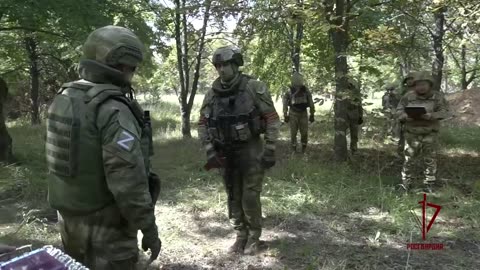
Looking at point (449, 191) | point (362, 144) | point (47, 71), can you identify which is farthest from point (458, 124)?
point (47, 71)

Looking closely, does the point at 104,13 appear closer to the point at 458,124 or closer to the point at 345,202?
the point at 345,202

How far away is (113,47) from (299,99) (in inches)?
290

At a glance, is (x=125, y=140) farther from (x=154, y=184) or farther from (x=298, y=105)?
(x=298, y=105)

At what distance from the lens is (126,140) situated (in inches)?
81.1

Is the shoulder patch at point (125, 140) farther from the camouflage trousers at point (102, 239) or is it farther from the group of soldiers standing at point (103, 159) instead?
the camouflage trousers at point (102, 239)

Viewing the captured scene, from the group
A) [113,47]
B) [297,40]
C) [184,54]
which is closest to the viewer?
[113,47]

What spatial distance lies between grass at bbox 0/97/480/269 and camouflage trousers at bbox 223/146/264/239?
1.05 feet

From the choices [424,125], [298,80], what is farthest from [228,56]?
[298,80]

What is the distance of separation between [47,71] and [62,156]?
15226 millimetres

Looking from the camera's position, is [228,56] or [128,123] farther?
[228,56]

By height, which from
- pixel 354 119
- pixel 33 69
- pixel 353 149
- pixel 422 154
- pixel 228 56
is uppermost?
pixel 33 69

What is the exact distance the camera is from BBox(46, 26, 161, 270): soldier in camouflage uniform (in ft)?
6.81

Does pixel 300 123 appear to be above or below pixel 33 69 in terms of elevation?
below

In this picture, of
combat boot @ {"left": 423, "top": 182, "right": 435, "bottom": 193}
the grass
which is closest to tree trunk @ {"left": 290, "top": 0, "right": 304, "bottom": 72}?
the grass
